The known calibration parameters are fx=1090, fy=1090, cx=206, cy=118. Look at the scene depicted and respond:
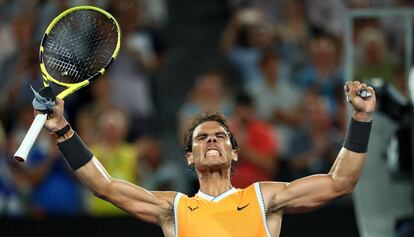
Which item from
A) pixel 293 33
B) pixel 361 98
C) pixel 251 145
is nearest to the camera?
pixel 361 98

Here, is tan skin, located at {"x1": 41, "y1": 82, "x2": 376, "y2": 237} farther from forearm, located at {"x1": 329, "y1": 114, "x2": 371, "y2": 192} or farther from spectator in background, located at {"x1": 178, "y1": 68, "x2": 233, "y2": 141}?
spectator in background, located at {"x1": 178, "y1": 68, "x2": 233, "y2": 141}

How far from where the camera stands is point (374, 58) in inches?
380

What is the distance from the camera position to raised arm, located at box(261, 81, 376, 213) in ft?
20.5

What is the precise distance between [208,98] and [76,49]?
2.98 metres

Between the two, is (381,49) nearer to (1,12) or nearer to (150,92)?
(150,92)

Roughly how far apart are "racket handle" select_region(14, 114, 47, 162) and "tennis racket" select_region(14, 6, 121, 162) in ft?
1.10

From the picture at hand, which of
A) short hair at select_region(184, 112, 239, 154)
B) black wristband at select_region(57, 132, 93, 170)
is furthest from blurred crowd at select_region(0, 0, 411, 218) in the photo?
black wristband at select_region(57, 132, 93, 170)

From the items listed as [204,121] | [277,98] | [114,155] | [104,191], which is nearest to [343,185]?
[204,121]

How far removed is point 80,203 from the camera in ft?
31.8

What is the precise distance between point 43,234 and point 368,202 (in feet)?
8.91

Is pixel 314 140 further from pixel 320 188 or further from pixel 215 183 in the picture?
pixel 320 188

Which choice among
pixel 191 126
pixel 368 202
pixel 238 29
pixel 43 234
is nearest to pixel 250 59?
pixel 238 29

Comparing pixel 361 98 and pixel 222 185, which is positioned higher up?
pixel 361 98

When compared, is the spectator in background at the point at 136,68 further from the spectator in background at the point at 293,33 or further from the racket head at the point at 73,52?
the racket head at the point at 73,52
